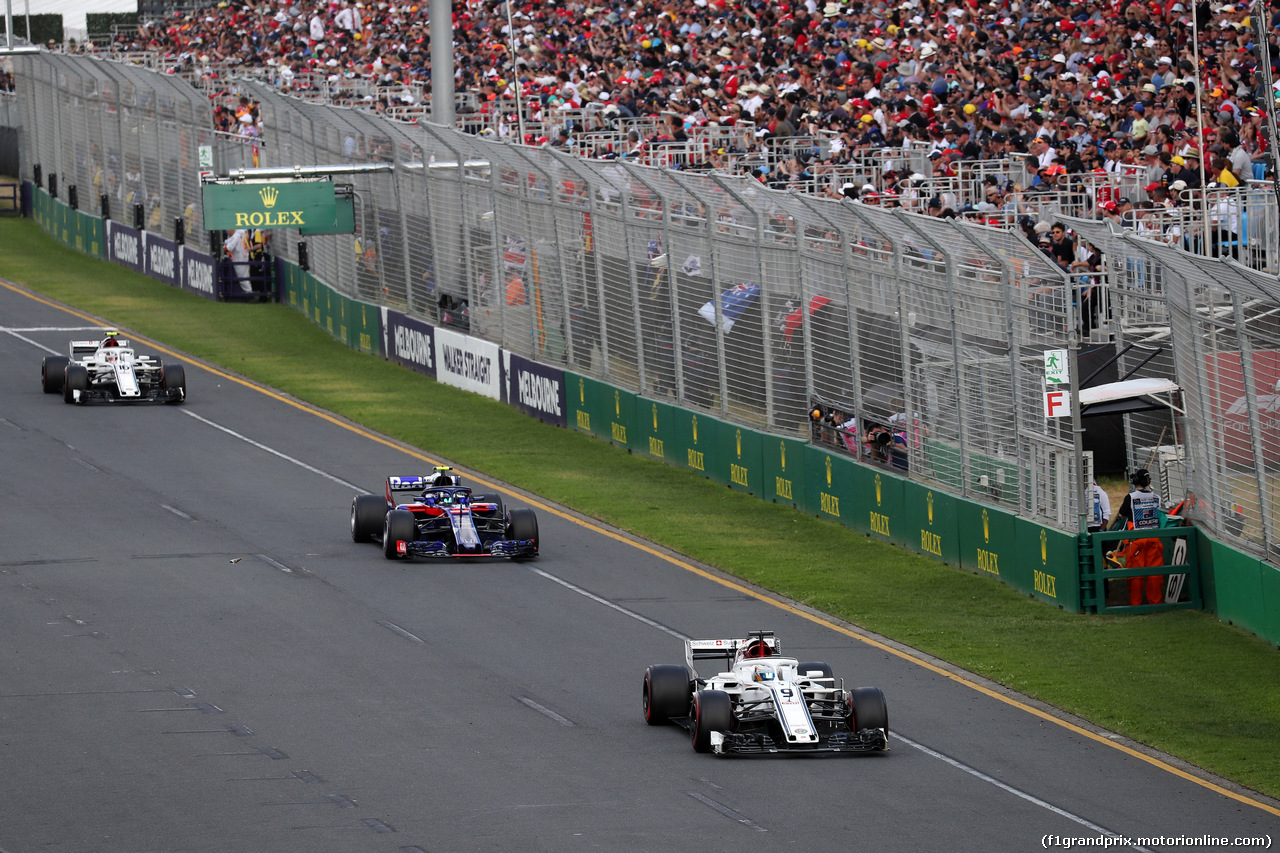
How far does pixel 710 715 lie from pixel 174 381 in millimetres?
19852

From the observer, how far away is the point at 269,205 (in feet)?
123

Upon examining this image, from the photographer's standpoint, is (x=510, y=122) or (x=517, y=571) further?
(x=510, y=122)

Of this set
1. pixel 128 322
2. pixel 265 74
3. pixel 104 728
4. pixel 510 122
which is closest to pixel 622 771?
pixel 104 728

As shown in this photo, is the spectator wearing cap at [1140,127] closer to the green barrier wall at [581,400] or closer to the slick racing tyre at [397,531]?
the green barrier wall at [581,400]

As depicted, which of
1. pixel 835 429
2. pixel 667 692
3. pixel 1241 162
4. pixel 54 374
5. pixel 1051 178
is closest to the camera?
pixel 667 692

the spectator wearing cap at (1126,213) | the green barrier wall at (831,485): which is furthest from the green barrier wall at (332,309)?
the spectator wearing cap at (1126,213)

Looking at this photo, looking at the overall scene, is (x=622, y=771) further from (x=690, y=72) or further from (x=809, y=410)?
(x=690, y=72)

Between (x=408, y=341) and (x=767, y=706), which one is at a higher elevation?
(x=408, y=341)

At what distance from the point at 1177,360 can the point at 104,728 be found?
1069 centimetres

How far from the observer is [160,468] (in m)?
27.4

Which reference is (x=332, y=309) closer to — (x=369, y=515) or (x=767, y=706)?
(x=369, y=515)

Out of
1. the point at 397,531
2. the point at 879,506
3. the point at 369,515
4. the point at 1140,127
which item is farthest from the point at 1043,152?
the point at 397,531

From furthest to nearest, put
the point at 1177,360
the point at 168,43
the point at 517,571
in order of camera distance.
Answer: the point at 168,43 → the point at 517,571 → the point at 1177,360

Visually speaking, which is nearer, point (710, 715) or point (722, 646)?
point (710, 715)
